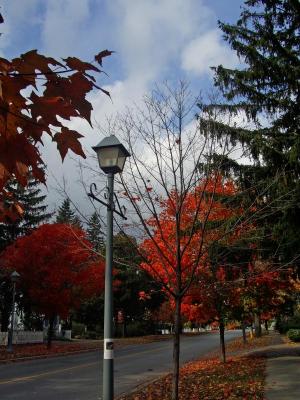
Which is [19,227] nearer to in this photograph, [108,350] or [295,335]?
[295,335]

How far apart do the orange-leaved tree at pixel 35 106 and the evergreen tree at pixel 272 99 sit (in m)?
10.7

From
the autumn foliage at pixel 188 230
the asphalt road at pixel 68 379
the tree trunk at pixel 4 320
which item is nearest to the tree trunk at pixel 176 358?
the autumn foliage at pixel 188 230

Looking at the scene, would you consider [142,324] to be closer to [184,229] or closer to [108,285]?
[184,229]

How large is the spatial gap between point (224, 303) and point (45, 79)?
51.8 feet

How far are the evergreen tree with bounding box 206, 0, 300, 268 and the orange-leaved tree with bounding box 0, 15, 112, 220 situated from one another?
1070cm

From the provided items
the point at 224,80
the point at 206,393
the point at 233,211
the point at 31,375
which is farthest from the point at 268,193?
the point at 31,375

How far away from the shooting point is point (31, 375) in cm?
1650

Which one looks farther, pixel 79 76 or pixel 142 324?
pixel 142 324

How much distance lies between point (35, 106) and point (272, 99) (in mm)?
13257

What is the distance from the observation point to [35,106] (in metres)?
2.54

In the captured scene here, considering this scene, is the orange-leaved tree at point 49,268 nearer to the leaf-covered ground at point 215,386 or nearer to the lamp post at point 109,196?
the leaf-covered ground at point 215,386

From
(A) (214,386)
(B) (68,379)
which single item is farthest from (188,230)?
(B) (68,379)

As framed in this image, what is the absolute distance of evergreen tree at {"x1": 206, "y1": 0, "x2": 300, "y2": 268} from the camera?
13734mm

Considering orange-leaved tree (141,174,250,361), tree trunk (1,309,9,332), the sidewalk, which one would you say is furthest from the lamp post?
tree trunk (1,309,9,332)
